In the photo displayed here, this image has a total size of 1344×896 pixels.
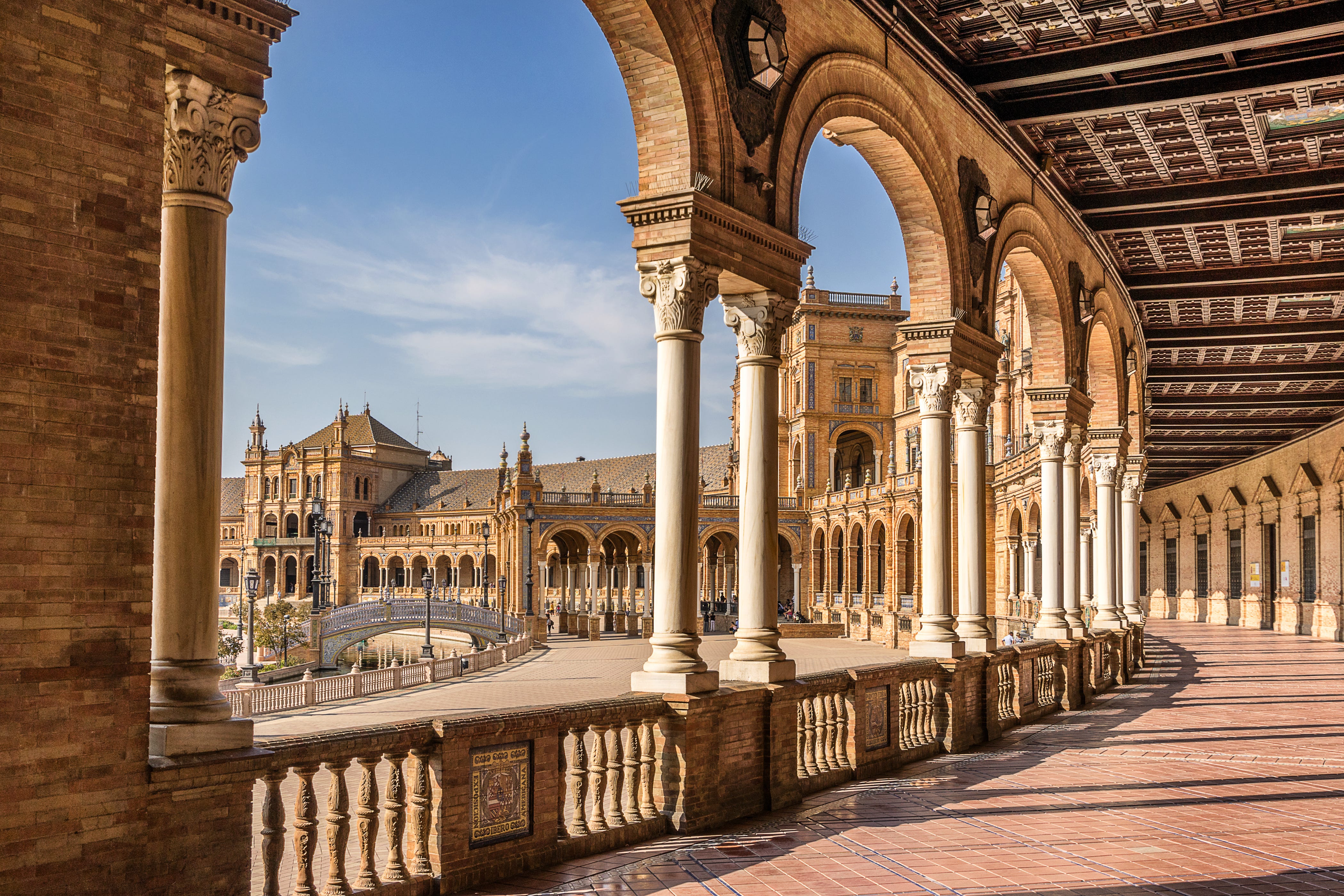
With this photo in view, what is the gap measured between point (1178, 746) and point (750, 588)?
5.54m

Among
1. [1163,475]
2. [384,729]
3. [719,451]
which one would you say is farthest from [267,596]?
[384,729]

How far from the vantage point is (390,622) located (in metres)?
50.9

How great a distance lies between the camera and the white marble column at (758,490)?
8.69 m

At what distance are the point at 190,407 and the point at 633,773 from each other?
3570 mm

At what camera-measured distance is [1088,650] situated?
16859 millimetres

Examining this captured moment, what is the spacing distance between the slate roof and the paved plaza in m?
73.1

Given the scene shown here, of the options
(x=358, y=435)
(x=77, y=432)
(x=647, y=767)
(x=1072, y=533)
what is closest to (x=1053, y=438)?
(x=1072, y=533)

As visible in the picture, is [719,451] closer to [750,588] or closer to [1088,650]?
[1088,650]

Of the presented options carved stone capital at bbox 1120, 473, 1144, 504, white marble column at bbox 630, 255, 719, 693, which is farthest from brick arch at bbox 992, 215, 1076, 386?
white marble column at bbox 630, 255, 719, 693

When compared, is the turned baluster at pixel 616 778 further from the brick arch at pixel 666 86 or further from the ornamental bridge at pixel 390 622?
the ornamental bridge at pixel 390 622

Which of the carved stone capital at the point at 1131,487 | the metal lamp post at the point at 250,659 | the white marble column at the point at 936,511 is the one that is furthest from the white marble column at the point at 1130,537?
the metal lamp post at the point at 250,659

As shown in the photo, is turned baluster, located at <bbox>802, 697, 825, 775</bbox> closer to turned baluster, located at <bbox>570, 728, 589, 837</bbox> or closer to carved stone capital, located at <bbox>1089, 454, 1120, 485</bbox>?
turned baluster, located at <bbox>570, 728, 589, 837</bbox>

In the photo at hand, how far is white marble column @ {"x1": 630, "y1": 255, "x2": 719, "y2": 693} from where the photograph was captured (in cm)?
800

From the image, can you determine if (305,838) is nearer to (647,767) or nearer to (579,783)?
(579,783)
